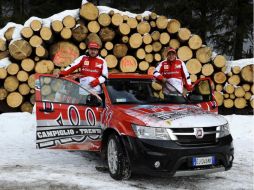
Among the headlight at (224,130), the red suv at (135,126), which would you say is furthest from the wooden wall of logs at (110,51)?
the headlight at (224,130)

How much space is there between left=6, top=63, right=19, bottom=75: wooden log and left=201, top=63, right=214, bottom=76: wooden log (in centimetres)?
493

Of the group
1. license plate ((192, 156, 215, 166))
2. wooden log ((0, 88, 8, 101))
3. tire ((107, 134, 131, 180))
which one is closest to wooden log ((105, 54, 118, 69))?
wooden log ((0, 88, 8, 101))

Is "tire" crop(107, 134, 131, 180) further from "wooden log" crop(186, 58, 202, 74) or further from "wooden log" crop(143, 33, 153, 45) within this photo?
"wooden log" crop(186, 58, 202, 74)

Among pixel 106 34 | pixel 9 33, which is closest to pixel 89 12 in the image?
pixel 106 34

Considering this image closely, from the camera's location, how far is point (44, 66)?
453 inches

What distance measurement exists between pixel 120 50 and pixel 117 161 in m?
6.35

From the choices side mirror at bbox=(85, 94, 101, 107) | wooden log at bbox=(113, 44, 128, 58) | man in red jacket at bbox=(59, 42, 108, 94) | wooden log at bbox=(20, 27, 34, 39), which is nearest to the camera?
side mirror at bbox=(85, 94, 101, 107)

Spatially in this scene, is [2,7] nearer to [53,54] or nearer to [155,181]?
[53,54]

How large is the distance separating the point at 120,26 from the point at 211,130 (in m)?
6.48

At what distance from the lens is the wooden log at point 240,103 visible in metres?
12.4

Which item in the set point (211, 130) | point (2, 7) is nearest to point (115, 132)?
point (211, 130)

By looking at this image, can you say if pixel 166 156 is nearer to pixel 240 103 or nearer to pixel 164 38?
pixel 164 38

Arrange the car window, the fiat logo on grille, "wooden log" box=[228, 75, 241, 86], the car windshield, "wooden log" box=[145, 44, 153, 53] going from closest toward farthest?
the fiat logo on grille, the car windshield, the car window, "wooden log" box=[145, 44, 153, 53], "wooden log" box=[228, 75, 241, 86]

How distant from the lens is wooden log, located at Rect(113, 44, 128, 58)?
38.9ft
